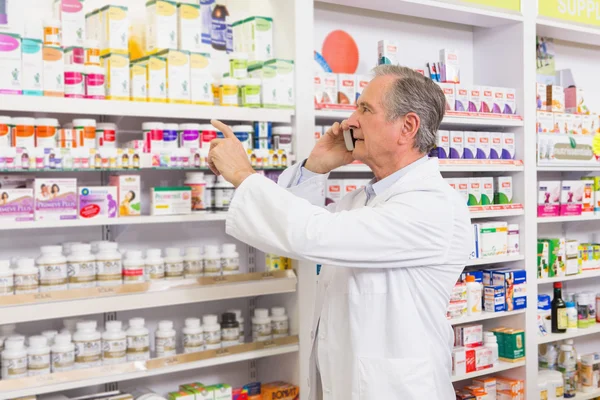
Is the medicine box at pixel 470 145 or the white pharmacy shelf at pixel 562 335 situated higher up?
the medicine box at pixel 470 145

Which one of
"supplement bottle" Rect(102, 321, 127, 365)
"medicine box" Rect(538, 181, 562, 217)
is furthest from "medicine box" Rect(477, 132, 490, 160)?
"supplement bottle" Rect(102, 321, 127, 365)

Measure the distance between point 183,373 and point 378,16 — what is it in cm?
245

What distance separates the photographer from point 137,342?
127 inches

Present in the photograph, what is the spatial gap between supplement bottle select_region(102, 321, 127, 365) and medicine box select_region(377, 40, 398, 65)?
6.61 ft

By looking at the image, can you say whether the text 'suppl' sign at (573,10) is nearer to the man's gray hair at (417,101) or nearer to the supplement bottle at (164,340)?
the man's gray hair at (417,101)

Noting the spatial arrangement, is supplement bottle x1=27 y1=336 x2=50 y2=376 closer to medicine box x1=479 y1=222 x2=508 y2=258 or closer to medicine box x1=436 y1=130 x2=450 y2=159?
medicine box x1=436 y1=130 x2=450 y2=159

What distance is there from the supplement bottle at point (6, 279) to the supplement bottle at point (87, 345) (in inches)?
13.3

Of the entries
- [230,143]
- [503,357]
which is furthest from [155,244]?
[503,357]

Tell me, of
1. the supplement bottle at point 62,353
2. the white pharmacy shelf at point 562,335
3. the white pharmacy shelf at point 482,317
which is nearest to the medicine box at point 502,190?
the white pharmacy shelf at point 482,317

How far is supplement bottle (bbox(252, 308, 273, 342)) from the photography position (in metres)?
3.62

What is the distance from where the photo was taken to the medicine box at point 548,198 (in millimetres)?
4762

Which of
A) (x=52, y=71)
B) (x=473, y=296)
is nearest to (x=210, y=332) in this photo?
(x=52, y=71)

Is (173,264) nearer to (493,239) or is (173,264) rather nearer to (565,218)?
(493,239)

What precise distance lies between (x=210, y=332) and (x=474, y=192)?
1.92 metres
